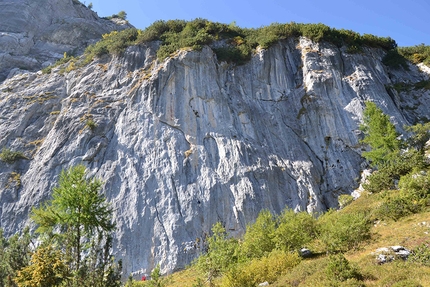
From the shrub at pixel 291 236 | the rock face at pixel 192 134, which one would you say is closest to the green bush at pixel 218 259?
the shrub at pixel 291 236

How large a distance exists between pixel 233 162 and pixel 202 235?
686 cm

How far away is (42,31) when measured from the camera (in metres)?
59.4

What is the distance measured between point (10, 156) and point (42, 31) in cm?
3651

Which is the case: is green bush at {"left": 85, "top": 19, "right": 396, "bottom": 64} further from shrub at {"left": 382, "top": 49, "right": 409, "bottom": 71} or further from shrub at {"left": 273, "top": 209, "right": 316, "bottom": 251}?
shrub at {"left": 273, "top": 209, "right": 316, "bottom": 251}

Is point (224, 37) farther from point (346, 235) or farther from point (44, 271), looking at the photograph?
point (44, 271)

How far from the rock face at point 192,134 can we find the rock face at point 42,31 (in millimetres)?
15525

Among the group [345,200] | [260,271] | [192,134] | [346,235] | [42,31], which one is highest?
[42,31]

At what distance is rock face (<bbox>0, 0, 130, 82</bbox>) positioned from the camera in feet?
172

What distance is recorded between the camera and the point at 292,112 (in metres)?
35.9

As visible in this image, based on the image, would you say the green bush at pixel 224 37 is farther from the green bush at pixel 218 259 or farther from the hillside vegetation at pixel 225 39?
the green bush at pixel 218 259

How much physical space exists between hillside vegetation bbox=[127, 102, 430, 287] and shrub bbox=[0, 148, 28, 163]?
60.5 ft

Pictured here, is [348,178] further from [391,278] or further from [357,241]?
[391,278]

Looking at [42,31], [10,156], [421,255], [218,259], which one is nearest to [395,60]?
[421,255]

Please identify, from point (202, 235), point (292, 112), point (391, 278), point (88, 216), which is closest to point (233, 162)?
point (202, 235)
